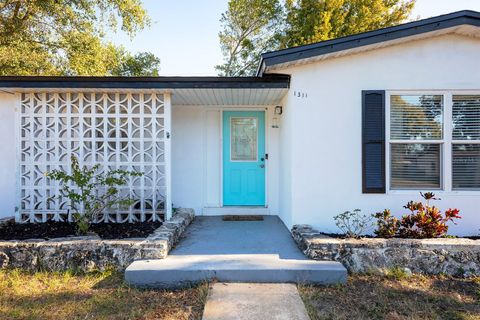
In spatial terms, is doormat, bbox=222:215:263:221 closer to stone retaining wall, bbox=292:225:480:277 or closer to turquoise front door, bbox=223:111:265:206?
turquoise front door, bbox=223:111:265:206

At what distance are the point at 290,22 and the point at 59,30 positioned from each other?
36.5 ft

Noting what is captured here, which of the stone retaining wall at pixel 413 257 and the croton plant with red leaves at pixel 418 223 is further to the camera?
the croton plant with red leaves at pixel 418 223

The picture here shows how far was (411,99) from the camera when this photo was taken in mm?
4984

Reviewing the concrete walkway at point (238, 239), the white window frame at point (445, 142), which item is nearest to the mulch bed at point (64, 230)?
the concrete walkway at point (238, 239)

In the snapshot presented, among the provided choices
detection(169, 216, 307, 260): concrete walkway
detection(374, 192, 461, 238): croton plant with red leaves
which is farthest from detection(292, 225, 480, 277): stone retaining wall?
detection(169, 216, 307, 260): concrete walkway

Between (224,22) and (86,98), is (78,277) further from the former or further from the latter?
(224,22)

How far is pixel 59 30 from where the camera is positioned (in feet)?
38.1

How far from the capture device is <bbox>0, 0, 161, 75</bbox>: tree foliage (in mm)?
10897

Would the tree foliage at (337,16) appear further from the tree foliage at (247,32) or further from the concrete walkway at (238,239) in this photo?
the concrete walkway at (238,239)

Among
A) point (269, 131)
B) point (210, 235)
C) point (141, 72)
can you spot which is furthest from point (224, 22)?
point (210, 235)

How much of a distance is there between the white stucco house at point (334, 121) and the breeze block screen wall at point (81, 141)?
0.02 m

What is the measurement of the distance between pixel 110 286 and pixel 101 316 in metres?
0.68

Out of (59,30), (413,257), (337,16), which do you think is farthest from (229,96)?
(337,16)

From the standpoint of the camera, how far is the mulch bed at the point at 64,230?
15.6 ft
